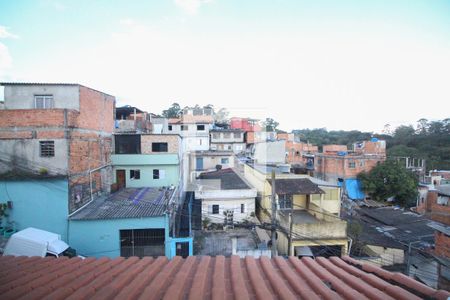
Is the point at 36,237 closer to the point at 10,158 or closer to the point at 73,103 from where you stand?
the point at 10,158

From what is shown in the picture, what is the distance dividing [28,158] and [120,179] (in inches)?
227

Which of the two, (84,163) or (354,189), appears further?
(354,189)

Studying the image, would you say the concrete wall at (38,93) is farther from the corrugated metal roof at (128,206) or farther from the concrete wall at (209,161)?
the concrete wall at (209,161)

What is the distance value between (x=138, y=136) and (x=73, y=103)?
471cm

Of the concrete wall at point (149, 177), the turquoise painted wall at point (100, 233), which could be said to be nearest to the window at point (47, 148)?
the turquoise painted wall at point (100, 233)

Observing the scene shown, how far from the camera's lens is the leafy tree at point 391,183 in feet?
72.9

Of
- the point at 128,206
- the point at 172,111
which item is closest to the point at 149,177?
the point at 128,206

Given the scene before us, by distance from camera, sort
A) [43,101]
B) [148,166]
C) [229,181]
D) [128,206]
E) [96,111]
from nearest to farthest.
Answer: [128,206] → [43,101] → [96,111] → [148,166] → [229,181]

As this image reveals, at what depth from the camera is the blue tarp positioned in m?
24.1

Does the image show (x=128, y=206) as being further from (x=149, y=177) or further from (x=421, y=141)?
(x=421, y=141)

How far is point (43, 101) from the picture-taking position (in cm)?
1279

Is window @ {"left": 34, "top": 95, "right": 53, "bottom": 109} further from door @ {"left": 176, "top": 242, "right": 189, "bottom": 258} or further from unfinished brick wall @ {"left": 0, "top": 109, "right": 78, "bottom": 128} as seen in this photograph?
door @ {"left": 176, "top": 242, "right": 189, "bottom": 258}

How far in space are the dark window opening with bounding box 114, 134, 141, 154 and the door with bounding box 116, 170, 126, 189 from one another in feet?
4.76

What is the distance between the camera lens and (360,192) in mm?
24297
